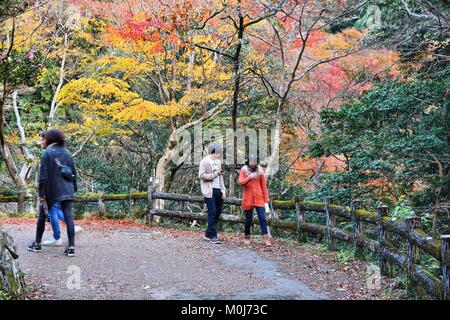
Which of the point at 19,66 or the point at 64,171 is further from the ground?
the point at 19,66

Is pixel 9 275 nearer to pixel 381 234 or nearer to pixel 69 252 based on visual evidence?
pixel 69 252

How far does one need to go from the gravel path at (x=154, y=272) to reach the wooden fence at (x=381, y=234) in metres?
1.29

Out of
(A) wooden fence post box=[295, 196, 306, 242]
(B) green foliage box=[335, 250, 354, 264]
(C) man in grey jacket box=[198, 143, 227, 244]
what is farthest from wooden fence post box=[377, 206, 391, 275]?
(A) wooden fence post box=[295, 196, 306, 242]

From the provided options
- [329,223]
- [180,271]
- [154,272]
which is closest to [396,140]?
[329,223]

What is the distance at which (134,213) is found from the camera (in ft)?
48.7

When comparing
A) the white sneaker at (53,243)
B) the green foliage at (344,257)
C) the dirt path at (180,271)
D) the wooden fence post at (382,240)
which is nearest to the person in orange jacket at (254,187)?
the dirt path at (180,271)

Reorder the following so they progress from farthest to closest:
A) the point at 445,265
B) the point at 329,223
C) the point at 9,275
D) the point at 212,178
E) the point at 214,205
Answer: the point at 329,223 < the point at 214,205 < the point at 212,178 < the point at 9,275 < the point at 445,265

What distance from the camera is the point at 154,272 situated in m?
7.18

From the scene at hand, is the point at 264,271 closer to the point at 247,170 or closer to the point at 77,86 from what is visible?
the point at 247,170

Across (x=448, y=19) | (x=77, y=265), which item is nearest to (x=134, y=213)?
(x=77, y=265)

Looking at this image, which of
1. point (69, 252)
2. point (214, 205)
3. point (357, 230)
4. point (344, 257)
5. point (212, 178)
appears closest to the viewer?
point (69, 252)

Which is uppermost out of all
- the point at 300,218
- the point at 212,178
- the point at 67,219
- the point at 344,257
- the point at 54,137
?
the point at 54,137

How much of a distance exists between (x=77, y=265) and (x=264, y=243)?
14.2ft

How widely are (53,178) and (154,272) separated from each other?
2.07 meters
